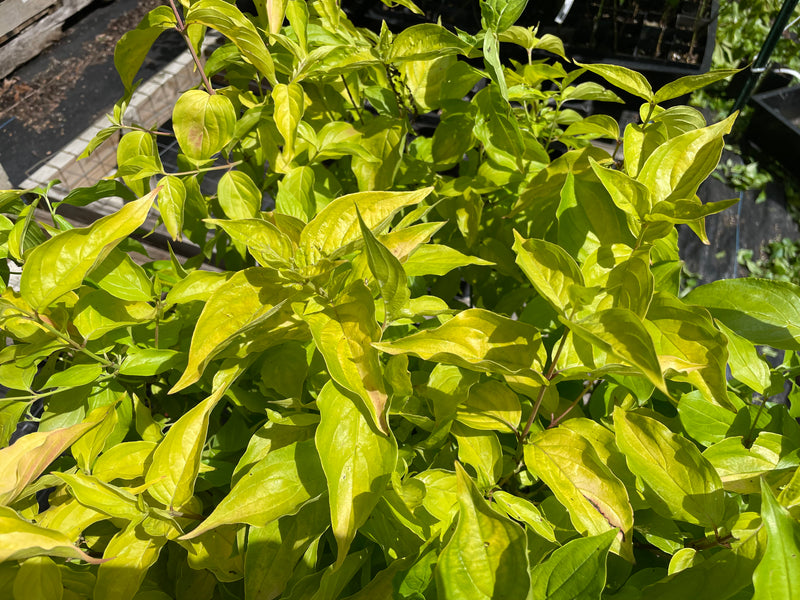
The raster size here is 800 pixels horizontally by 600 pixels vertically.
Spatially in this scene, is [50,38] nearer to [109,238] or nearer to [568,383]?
[109,238]

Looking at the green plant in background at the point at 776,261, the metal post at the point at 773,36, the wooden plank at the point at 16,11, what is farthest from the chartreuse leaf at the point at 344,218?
the wooden plank at the point at 16,11

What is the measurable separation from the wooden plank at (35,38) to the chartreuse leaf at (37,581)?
406 cm

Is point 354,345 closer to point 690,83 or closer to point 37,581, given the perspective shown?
point 37,581

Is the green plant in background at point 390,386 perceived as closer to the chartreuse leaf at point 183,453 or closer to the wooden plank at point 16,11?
the chartreuse leaf at point 183,453

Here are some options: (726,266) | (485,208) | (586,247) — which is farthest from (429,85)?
(726,266)

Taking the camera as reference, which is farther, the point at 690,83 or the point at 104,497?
the point at 690,83

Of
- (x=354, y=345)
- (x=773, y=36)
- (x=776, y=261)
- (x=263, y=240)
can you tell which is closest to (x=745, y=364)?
(x=354, y=345)

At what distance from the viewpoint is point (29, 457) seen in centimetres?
73

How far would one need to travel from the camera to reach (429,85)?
3.69 feet

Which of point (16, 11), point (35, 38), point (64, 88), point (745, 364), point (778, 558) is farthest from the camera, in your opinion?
point (35, 38)

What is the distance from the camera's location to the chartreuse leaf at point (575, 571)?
551 mm

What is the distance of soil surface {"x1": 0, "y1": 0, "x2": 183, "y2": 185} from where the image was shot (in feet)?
11.3

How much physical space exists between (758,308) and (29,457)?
0.96 metres

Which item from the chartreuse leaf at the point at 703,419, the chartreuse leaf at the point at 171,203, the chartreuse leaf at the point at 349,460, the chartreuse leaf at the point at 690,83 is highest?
the chartreuse leaf at the point at 171,203
